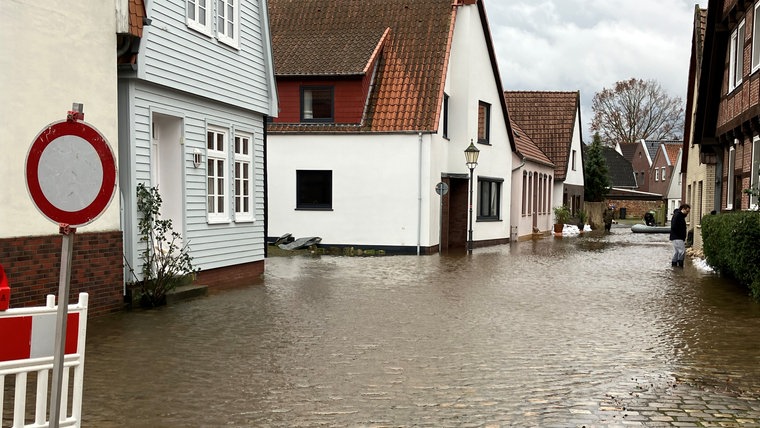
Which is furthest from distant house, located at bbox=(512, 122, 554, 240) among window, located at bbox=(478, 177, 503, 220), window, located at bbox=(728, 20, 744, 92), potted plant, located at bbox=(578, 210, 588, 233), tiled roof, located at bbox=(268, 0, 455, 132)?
window, located at bbox=(728, 20, 744, 92)

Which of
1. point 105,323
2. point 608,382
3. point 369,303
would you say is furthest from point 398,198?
point 608,382

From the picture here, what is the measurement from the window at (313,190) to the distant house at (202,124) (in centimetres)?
848

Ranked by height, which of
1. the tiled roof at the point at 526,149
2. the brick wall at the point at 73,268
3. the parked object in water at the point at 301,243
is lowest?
the parked object in water at the point at 301,243

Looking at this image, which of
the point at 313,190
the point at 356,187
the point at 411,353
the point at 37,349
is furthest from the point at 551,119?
the point at 37,349

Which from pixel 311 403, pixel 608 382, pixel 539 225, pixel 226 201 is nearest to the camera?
pixel 311 403

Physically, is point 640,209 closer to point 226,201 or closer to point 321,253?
point 321,253

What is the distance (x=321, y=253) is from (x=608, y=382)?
17753 millimetres

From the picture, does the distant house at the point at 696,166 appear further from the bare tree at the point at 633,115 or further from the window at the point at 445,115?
the bare tree at the point at 633,115

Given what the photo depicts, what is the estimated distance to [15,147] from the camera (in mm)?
9641

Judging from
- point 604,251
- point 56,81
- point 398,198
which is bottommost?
point 604,251

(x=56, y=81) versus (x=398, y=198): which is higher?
(x=56, y=81)

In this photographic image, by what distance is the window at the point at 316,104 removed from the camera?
83.9 feet

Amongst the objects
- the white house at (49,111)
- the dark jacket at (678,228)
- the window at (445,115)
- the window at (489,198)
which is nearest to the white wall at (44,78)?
the white house at (49,111)

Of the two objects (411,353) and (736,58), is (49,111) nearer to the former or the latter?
(411,353)
